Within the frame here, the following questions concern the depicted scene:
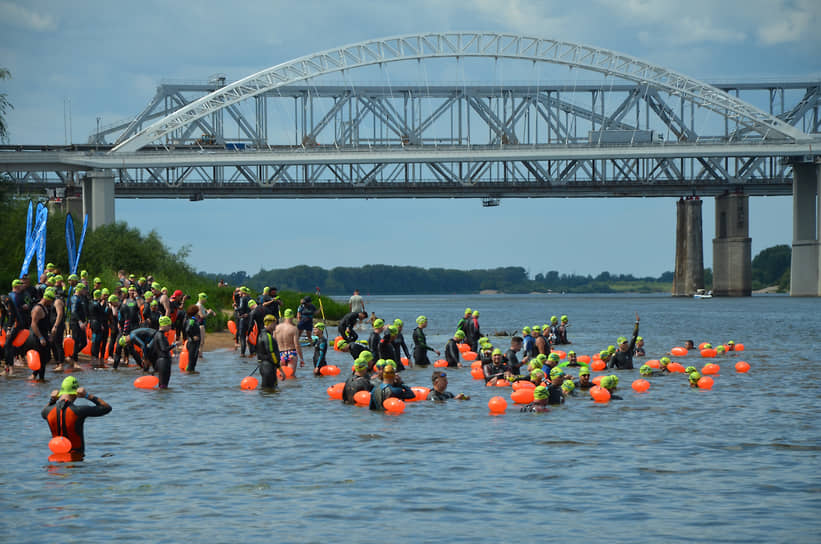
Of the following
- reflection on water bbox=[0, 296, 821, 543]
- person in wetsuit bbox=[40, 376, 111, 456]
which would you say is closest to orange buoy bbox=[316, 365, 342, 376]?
reflection on water bbox=[0, 296, 821, 543]

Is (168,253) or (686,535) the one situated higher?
(168,253)

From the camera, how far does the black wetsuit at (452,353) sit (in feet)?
99.0

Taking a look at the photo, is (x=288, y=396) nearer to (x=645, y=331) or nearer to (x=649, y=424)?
(x=649, y=424)

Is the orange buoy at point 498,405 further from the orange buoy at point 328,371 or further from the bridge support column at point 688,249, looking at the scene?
the bridge support column at point 688,249

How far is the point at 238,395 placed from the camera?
2427 cm

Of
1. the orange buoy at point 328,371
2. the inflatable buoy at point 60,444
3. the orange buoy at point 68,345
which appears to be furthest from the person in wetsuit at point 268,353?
the inflatable buoy at point 60,444

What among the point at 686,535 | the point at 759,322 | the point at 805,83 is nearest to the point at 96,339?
the point at 686,535

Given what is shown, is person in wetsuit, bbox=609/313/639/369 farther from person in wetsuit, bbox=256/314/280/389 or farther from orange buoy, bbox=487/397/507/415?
person in wetsuit, bbox=256/314/280/389

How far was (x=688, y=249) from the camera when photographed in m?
141

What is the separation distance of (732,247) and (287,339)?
120 meters

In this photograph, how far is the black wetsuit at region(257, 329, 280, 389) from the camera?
2345 centimetres

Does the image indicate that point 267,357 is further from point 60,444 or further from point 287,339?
point 60,444

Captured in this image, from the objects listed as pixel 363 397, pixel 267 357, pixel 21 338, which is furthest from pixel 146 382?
pixel 363 397

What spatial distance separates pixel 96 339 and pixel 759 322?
51449 mm
